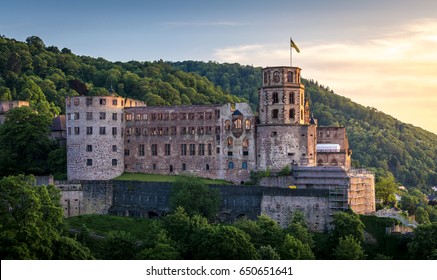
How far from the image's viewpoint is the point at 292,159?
92312 millimetres

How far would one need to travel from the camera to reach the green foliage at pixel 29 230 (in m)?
64.2

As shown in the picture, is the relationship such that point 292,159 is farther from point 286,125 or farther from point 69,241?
point 69,241

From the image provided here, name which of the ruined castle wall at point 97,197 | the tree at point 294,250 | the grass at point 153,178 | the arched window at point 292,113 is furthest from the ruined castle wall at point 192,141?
the tree at point 294,250

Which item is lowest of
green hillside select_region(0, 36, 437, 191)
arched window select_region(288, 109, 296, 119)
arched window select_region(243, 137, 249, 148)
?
arched window select_region(243, 137, 249, 148)

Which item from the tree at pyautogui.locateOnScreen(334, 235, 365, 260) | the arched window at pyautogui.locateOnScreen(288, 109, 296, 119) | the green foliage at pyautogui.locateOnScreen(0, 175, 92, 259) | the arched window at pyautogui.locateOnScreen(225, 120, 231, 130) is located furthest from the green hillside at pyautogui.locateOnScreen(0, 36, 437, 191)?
the tree at pyautogui.locateOnScreen(334, 235, 365, 260)

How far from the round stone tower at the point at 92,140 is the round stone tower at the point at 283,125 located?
16.1m

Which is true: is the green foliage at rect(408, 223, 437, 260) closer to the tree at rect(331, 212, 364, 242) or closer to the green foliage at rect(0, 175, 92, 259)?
the tree at rect(331, 212, 364, 242)

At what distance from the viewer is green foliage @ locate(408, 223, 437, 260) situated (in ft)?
250

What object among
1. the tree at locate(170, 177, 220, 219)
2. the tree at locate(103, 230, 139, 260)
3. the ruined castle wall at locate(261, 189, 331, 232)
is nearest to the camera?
the tree at locate(103, 230, 139, 260)

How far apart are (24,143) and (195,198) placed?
22.7 m

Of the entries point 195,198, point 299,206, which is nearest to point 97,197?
point 195,198

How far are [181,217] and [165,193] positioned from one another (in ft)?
36.7

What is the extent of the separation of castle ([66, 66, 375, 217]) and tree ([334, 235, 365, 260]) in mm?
13122

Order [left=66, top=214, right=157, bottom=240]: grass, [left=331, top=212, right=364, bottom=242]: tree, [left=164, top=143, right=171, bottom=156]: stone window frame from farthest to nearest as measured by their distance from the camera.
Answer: [left=164, top=143, right=171, bottom=156]: stone window frame, [left=66, top=214, right=157, bottom=240]: grass, [left=331, top=212, right=364, bottom=242]: tree
